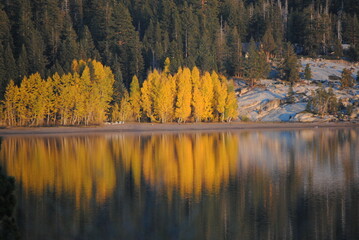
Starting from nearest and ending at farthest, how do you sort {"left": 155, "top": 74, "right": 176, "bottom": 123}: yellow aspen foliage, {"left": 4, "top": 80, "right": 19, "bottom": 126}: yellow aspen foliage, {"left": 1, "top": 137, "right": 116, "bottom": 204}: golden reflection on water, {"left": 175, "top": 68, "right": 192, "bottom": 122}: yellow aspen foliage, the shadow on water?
the shadow on water < {"left": 1, "top": 137, "right": 116, "bottom": 204}: golden reflection on water < {"left": 4, "top": 80, "right": 19, "bottom": 126}: yellow aspen foliage < {"left": 155, "top": 74, "right": 176, "bottom": 123}: yellow aspen foliage < {"left": 175, "top": 68, "right": 192, "bottom": 122}: yellow aspen foliage

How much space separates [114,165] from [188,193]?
12.9 metres

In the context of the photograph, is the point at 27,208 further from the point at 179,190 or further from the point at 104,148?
the point at 104,148

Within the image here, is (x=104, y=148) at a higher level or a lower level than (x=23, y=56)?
lower

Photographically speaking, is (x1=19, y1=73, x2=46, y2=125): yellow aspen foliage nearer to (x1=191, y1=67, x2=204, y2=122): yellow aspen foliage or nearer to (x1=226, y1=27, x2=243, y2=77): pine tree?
(x1=191, y1=67, x2=204, y2=122): yellow aspen foliage

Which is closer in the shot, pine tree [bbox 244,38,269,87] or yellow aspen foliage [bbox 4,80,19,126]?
yellow aspen foliage [bbox 4,80,19,126]

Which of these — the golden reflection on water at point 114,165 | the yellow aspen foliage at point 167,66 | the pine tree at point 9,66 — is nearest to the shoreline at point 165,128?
the pine tree at point 9,66

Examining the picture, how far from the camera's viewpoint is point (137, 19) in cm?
12450

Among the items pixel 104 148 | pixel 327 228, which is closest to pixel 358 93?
pixel 104 148

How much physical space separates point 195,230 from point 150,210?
3933mm

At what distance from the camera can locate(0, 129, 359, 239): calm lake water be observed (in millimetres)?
19734

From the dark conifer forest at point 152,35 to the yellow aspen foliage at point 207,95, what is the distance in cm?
776

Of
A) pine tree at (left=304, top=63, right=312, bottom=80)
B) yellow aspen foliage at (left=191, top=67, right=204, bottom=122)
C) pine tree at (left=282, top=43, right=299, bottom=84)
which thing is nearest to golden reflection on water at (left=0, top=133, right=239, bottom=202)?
yellow aspen foliage at (left=191, top=67, right=204, bottom=122)

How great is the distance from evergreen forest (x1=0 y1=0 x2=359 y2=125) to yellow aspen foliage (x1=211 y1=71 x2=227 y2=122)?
4734 mm

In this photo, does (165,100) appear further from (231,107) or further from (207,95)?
(231,107)
